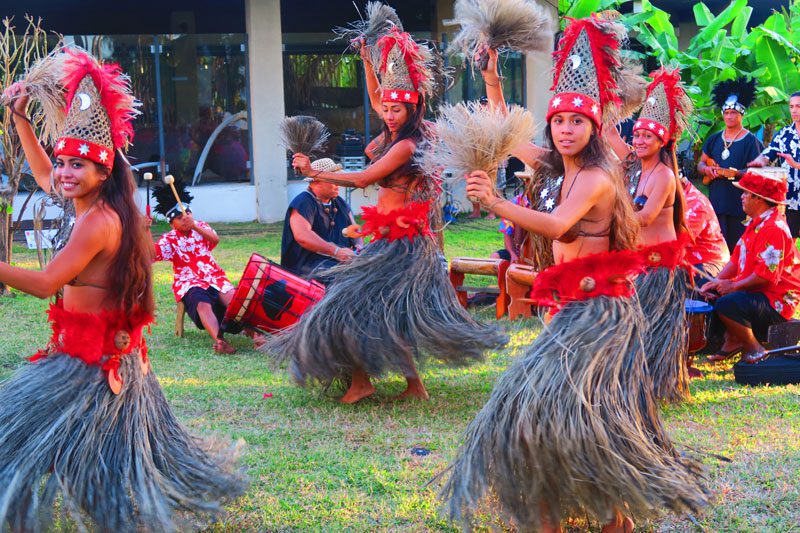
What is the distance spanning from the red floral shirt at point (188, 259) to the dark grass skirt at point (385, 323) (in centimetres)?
185

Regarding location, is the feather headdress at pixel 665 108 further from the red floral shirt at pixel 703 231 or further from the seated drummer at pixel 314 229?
the seated drummer at pixel 314 229

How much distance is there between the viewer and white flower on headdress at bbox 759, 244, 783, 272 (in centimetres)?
566

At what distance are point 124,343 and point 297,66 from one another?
428 inches

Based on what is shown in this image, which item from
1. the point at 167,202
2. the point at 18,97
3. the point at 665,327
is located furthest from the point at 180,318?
the point at 665,327

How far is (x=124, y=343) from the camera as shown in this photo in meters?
3.18

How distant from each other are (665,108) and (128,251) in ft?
10.3

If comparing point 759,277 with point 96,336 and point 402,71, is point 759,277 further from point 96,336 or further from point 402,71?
point 96,336

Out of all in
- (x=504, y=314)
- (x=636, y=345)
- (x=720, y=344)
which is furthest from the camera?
(x=504, y=314)

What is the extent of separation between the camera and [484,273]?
7.81 meters

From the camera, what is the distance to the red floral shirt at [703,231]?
652cm

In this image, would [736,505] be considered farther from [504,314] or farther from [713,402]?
[504,314]

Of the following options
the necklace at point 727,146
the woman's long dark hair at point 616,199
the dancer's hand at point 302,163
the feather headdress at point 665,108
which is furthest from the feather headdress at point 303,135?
the necklace at point 727,146

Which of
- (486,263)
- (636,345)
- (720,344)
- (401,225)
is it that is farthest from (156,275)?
(636,345)

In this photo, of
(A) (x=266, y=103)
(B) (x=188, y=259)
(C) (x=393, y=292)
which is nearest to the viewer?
(C) (x=393, y=292)
